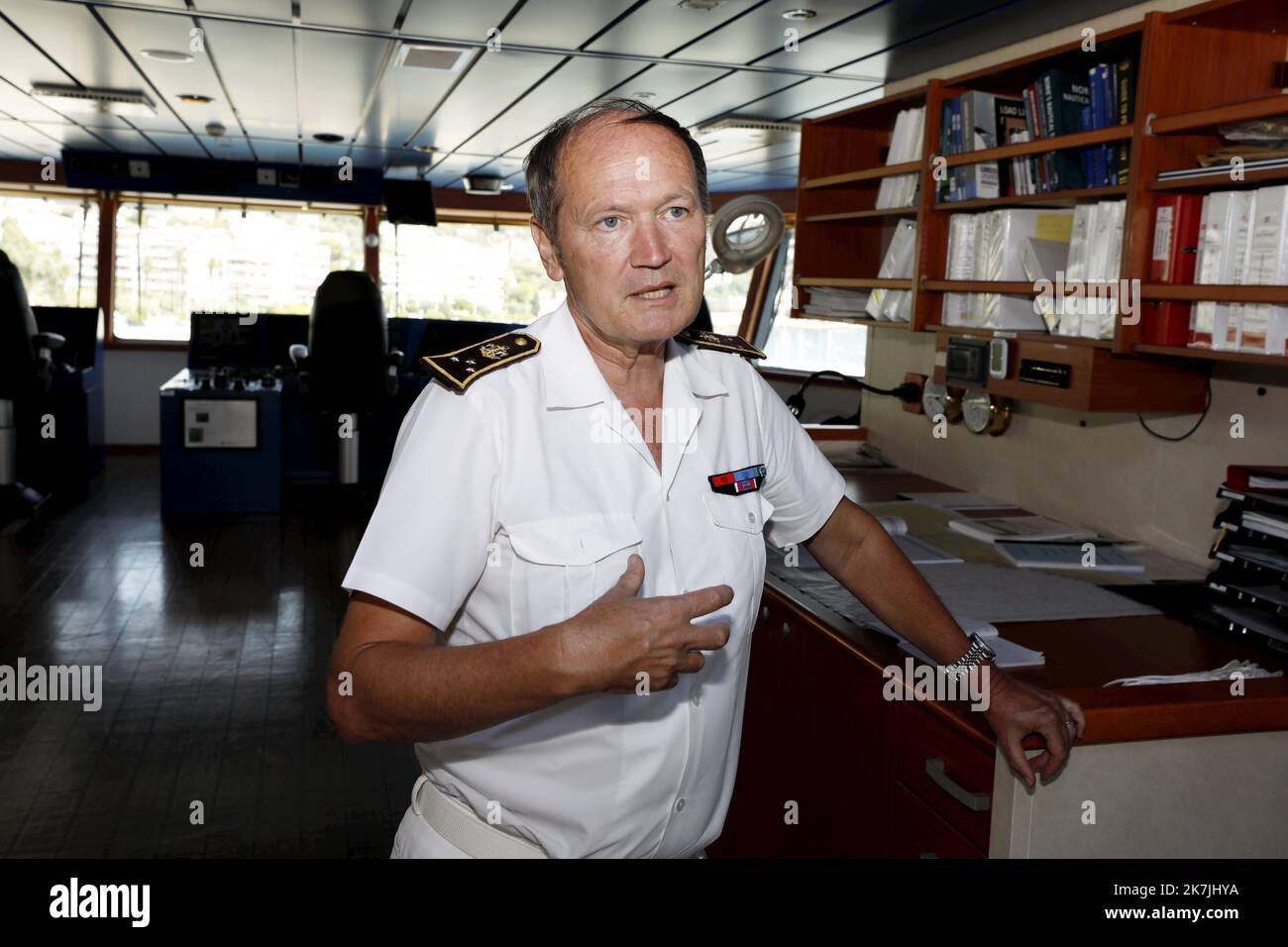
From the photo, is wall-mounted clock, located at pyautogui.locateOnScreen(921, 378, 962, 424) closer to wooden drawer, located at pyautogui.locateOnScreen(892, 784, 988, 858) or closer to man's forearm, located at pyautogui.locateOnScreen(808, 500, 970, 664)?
wooden drawer, located at pyautogui.locateOnScreen(892, 784, 988, 858)

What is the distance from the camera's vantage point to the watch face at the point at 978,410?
10.6 ft

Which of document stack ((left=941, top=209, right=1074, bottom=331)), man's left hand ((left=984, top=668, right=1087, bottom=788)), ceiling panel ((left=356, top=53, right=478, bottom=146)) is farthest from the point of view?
ceiling panel ((left=356, top=53, right=478, bottom=146))

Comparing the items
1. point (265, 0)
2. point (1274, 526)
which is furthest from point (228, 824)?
point (265, 0)

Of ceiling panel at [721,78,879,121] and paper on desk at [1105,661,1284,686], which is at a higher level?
ceiling panel at [721,78,879,121]

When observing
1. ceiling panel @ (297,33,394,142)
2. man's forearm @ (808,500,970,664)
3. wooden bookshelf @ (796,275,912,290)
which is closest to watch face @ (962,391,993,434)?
wooden bookshelf @ (796,275,912,290)

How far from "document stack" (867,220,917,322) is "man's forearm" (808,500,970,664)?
182 centimetres

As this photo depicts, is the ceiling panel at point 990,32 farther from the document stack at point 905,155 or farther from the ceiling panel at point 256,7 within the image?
the ceiling panel at point 256,7

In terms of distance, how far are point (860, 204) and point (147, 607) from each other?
3.73 meters

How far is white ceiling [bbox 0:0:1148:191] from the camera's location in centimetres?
391

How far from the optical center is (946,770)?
1.71 m

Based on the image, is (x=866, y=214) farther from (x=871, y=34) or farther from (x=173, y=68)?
(x=173, y=68)

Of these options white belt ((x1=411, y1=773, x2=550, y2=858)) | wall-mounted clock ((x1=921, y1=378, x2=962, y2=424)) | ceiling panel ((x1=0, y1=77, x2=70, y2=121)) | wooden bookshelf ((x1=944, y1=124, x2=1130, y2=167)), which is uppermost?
ceiling panel ((x1=0, y1=77, x2=70, y2=121))

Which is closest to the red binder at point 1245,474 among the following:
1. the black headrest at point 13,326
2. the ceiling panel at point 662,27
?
the ceiling panel at point 662,27

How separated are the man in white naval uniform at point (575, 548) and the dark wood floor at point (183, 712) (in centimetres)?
176
